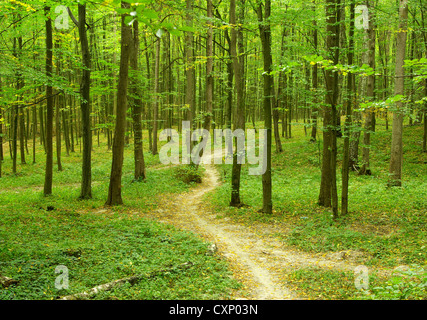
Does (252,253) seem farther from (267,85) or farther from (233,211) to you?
(267,85)

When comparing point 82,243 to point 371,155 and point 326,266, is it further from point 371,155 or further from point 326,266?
point 371,155

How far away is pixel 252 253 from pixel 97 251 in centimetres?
414

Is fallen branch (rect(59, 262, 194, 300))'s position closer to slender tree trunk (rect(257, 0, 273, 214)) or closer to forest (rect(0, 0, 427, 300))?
forest (rect(0, 0, 427, 300))

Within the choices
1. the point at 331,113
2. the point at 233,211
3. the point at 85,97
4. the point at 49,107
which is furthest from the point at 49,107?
the point at 331,113

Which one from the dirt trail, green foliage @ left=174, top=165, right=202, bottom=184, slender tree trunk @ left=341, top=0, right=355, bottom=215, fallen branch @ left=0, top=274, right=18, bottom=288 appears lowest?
the dirt trail

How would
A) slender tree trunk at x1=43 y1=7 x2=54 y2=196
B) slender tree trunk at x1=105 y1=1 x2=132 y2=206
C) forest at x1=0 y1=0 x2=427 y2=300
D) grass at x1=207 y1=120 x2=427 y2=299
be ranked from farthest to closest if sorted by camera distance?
slender tree trunk at x1=43 y1=7 x2=54 y2=196, slender tree trunk at x1=105 y1=1 x2=132 y2=206, grass at x1=207 y1=120 x2=427 y2=299, forest at x1=0 y1=0 x2=427 y2=300

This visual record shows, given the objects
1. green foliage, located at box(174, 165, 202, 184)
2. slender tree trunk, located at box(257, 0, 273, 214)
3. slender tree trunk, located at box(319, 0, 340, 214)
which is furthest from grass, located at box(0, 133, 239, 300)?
green foliage, located at box(174, 165, 202, 184)

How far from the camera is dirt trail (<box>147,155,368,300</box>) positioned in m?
6.14

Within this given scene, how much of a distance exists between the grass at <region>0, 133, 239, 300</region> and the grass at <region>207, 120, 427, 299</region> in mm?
2420

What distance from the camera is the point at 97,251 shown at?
268 inches

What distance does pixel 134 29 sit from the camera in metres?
13.6

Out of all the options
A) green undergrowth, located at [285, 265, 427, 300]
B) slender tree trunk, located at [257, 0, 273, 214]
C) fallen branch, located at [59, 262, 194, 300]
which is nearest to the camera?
green undergrowth, located at [285, 265, 427, 300]
